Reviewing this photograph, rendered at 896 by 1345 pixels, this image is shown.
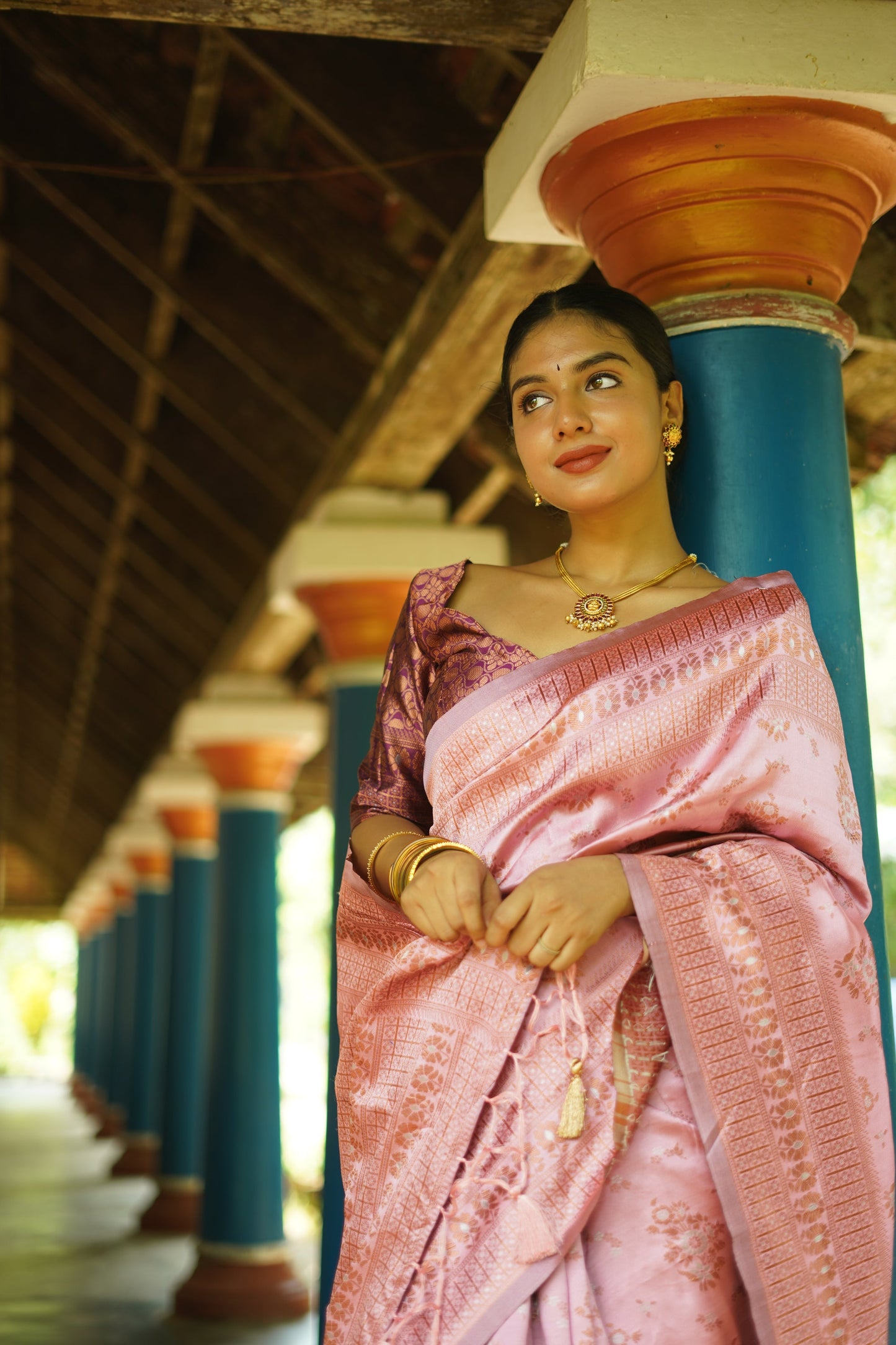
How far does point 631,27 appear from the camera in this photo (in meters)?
2.08

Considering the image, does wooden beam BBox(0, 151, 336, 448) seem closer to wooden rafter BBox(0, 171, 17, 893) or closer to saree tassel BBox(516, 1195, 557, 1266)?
wooden rafter BBox(0, 171, 17, 893)

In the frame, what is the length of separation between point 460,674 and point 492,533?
10.3 ft

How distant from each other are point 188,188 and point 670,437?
289 cm

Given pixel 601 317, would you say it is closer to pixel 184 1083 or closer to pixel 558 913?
pixel 558 913

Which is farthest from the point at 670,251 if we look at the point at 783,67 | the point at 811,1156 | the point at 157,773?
the point at 157,773

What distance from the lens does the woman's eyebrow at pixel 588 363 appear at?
1.79 meters

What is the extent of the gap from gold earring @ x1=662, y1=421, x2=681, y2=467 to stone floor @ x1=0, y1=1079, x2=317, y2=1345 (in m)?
4.84

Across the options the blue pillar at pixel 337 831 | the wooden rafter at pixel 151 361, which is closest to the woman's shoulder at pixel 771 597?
the blue pillar at pixel 337 831

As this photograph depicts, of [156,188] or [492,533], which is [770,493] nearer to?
[492,533]

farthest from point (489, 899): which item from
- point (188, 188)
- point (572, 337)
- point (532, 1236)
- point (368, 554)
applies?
point (188, 188)

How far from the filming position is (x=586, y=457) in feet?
5.85

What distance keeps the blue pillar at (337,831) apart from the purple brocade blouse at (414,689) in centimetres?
173

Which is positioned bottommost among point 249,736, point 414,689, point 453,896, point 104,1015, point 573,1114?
point 573,1114

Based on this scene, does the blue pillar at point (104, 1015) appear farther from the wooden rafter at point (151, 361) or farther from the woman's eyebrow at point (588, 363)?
the woman's eyebrow at point (588, 363)
